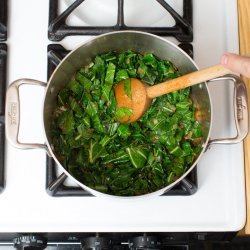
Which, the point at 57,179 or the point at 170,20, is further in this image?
the point at 170,20

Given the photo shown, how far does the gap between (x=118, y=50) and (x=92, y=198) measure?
0.81 feet

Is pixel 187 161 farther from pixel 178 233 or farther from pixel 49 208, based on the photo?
pixel 49 208

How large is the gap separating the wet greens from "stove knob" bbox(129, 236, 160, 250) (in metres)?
0.07

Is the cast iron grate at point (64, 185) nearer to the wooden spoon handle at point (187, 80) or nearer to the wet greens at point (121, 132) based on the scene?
the wet greens at point (121, 132)

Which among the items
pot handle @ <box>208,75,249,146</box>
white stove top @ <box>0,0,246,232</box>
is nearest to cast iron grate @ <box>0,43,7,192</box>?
white stove top @ <box>0,0,246,232</box>

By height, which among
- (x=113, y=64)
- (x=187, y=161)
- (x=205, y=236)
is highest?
(x=113, y=64)

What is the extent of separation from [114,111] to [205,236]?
0.27 m

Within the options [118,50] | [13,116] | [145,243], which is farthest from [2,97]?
[145,243]

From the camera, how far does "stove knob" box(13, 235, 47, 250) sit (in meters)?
0.73

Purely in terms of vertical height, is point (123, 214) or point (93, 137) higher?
point (93, 137)

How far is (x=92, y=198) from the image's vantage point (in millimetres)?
757

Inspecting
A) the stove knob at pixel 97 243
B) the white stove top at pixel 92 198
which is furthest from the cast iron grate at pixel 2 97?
the stove knob at pixel 97 243

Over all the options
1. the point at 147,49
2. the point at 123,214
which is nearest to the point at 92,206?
the point at 123,214

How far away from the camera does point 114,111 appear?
2.48 ft
